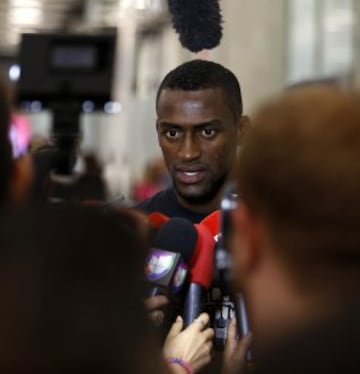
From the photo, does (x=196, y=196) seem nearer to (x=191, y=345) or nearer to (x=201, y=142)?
(x=201, y=142)

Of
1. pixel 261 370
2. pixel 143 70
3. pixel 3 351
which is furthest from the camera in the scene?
pixel 143 70

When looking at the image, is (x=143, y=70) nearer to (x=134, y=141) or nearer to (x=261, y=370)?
(x=134, y=141)

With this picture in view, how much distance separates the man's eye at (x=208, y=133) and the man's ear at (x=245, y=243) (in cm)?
115

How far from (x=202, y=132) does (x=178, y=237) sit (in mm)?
573

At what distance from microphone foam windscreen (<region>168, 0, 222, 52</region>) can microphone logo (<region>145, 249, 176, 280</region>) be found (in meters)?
0.83

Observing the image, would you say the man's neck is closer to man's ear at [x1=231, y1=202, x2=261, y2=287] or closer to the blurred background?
man's ear at [x1=231, y1=202, x2=261, y2=287]

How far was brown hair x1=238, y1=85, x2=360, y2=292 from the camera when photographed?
4.21 feet

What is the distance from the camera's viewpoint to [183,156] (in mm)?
2570

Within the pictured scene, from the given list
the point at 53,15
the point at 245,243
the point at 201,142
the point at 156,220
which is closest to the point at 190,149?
the point at 201,142

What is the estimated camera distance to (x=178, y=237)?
2.05m

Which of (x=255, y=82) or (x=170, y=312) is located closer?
(x=170, y=312)

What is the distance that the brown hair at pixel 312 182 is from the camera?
1283 millimetres

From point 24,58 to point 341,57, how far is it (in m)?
5.42

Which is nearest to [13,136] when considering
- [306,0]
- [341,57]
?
[341,57]
